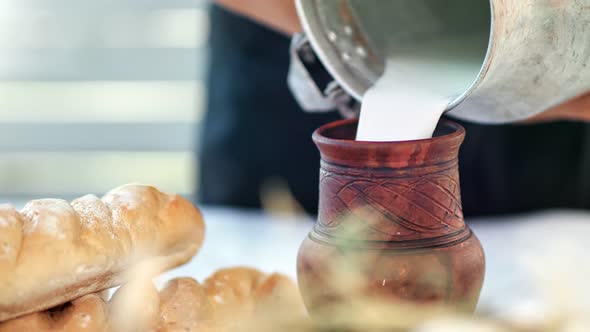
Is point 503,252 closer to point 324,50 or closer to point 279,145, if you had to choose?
point 324,50

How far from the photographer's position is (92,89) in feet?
8.36

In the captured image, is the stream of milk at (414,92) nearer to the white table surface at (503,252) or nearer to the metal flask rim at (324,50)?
the metal flask rim at (324,50)

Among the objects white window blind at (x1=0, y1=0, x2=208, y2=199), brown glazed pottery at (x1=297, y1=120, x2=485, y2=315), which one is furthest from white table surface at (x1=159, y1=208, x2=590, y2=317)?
white window blind at (x1=0, y1=0, x2=208, y2=199)

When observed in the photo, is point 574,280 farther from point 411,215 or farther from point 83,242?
point 83,242

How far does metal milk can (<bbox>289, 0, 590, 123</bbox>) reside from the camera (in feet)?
2.27

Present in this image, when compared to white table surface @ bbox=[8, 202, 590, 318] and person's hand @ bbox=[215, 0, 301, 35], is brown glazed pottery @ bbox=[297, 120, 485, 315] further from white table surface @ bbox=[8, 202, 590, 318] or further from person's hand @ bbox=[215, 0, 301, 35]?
person's hand @ bbox=[215, 0, 301, 35]

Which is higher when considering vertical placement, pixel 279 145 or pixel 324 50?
pixel 324 50

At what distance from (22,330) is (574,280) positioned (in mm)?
563

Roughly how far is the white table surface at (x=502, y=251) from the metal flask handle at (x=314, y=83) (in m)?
0.21

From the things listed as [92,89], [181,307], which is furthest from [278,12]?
[92,89]

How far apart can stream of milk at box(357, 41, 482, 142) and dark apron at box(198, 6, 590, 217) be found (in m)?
0.54

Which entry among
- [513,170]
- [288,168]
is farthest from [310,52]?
[513,170]

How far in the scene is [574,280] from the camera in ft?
2.85

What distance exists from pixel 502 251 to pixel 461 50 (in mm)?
296
